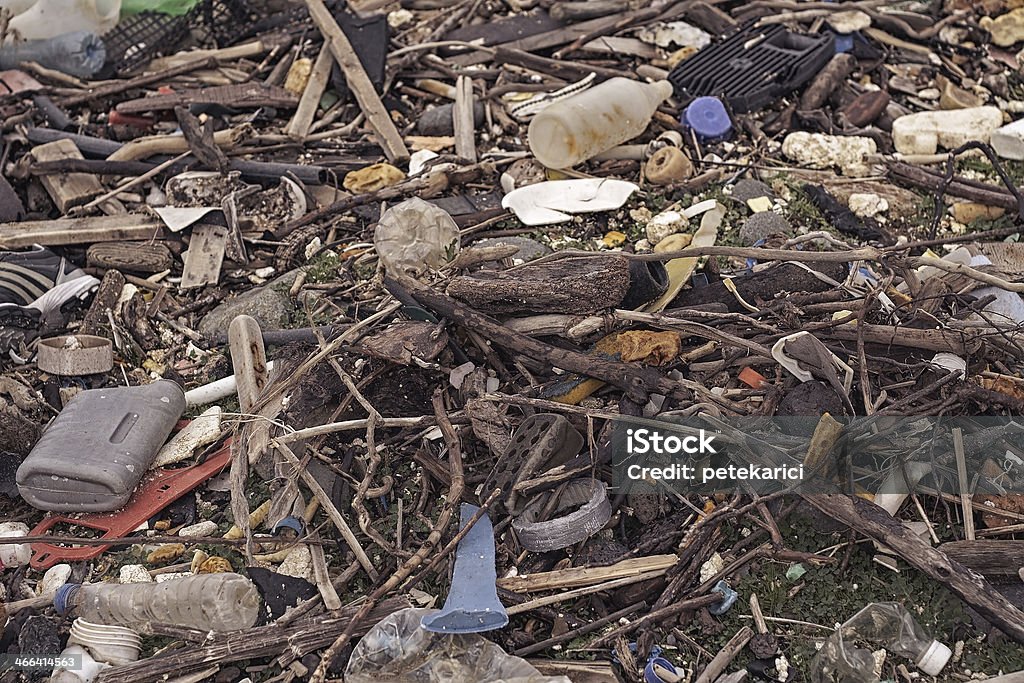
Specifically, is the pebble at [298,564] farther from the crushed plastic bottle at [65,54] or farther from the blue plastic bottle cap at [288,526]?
the crushed plastic bottle at [65,54]

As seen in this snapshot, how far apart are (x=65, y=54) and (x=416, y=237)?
4.18 meters

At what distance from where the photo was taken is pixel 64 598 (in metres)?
3.68

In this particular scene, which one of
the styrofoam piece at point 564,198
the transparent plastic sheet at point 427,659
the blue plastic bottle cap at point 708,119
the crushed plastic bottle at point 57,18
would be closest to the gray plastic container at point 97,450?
the transparent plastic sheet at point 427,659

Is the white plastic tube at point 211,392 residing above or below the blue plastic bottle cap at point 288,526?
above

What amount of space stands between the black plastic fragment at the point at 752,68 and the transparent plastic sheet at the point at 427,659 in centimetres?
441

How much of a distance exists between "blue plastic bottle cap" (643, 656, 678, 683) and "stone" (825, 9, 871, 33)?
215 inches

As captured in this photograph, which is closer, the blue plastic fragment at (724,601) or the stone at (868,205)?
the blue plastic fragment at (724,601)

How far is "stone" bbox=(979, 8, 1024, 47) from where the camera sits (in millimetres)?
7023

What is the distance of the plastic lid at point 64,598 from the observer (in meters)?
3.67

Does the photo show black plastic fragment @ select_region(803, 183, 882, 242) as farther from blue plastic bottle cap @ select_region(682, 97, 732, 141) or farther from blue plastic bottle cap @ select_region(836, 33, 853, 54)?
blue plastic bottle cap @ select_region(836, 33, 853, 54)

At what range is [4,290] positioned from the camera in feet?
16.8

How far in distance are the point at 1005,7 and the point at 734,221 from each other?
3701 millimetres

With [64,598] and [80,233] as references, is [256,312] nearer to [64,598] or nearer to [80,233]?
[80,233]

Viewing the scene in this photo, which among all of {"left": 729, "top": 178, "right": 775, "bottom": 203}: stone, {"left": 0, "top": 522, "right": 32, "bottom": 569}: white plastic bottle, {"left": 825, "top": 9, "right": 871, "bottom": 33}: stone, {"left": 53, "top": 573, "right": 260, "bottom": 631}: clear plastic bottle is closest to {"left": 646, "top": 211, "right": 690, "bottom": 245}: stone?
{"left": 729, "top": 178, "right": 775, "bottom": 203}: stone
